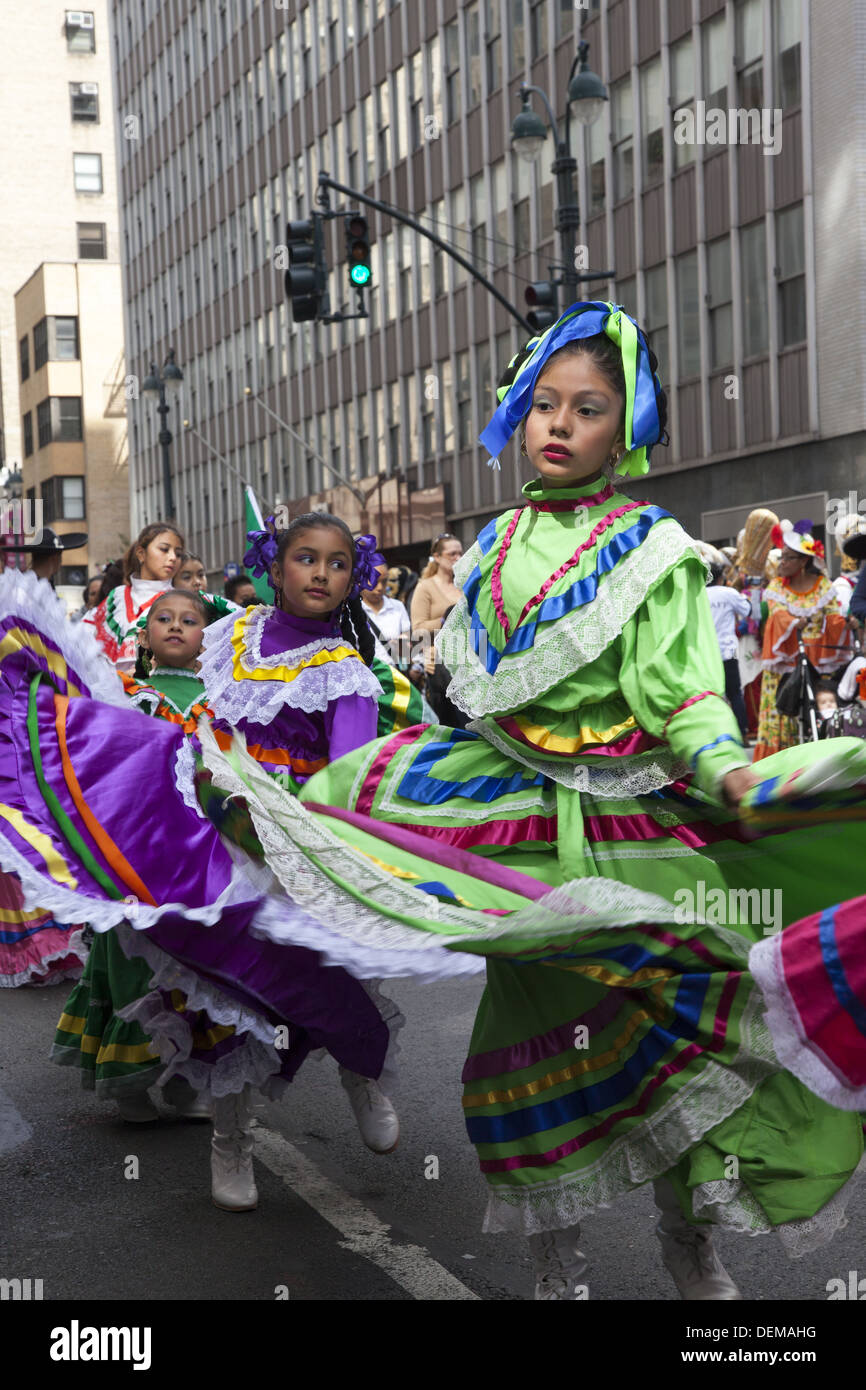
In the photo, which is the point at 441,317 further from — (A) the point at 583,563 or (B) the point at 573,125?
(A) the point at 583,563

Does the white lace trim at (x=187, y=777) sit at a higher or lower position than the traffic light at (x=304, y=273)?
lower

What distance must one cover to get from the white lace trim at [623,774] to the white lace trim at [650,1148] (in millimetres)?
394

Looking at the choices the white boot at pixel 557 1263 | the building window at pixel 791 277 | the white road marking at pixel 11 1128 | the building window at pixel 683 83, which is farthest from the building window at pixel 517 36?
the white boot at pixel 557 1263

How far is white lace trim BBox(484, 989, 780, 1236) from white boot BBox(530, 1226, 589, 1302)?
0.36 ft

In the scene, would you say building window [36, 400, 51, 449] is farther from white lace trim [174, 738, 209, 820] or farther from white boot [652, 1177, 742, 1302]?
white boot [652, 1177, 742, 1302]

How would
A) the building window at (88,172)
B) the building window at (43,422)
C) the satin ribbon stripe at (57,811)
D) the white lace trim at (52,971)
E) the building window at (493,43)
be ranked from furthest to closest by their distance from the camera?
1. the building window at (88,172)
2. the building window at (43,422)
3. the building window at (493,43)
4. the white lace trim at (52,971)
5. the satin ribbon stripe at (57,811)

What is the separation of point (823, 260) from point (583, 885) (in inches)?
798

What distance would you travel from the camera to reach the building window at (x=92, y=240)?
73500mm

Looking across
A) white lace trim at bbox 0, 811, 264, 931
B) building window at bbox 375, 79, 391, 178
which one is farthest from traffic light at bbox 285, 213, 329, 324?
building window at bbox 375, 79, 391, 178

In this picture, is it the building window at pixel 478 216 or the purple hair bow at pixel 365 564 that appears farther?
the building window at pixel 478 216

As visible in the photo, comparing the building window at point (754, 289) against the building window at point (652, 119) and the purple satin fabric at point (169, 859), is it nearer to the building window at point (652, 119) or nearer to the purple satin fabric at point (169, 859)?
the building window at point (652, 119)
